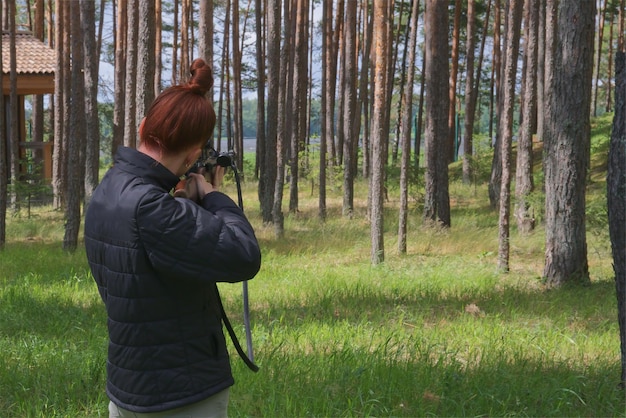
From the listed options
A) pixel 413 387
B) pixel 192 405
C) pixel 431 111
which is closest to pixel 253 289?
pixel 413 387

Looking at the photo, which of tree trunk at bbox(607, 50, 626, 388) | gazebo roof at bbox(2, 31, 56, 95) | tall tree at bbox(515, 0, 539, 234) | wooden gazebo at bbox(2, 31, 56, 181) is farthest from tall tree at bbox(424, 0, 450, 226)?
gazebo roof at bbox(2, 31, 56, 95)

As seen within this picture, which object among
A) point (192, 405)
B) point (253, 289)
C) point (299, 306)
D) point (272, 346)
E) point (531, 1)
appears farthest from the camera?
point (531, 1)

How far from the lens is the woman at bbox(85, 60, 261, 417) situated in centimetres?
250

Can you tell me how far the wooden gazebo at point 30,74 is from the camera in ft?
76.1

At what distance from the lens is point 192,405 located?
8.63 ft

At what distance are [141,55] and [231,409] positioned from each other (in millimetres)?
6516

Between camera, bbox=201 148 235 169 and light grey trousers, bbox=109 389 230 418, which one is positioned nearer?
light grey trousers, bbox=109 389 230 418

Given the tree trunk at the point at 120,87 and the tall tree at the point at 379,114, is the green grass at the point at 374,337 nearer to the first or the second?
the tall tree at the point at 379,114

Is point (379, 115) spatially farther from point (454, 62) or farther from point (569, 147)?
point (454, 62)

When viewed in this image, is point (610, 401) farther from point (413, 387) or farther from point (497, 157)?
point (497, 157)

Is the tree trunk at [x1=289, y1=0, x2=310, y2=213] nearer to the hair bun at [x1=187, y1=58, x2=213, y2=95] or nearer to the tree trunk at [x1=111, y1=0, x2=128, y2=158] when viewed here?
the tree trunk at [x1=111, y1=0, x2=128, y2=158]

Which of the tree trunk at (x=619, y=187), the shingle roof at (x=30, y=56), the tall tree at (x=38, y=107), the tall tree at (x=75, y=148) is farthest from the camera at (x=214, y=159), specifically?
the tall tree at (x=38, y=107)

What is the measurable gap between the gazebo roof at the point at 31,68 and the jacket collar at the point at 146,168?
2216cm

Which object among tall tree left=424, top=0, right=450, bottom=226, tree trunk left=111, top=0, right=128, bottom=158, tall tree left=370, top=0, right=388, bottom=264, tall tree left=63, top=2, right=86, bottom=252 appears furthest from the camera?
tree trunk left=111, top=0, right=128, bottom=158
